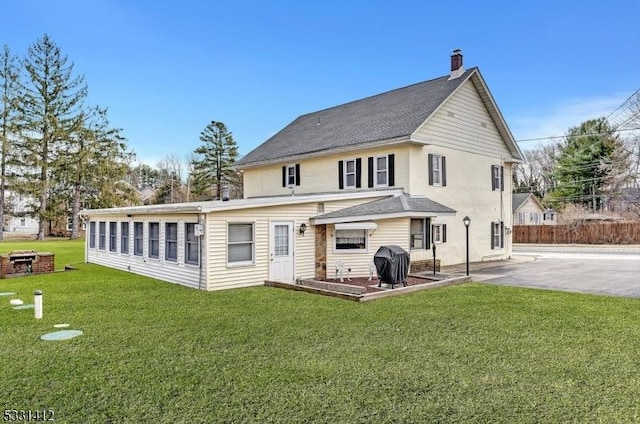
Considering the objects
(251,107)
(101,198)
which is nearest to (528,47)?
(251,107)

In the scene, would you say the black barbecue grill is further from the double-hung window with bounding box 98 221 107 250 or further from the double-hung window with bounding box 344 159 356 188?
the double-hung window with bounding box 98 221 107 250

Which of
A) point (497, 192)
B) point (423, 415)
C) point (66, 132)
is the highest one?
point (66, 132)

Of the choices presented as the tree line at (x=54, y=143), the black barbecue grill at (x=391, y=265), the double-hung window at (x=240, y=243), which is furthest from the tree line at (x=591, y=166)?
the tree line at (x=54, y=143)

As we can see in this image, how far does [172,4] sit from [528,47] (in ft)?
61.8

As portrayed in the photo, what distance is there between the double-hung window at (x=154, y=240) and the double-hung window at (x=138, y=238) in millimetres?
689

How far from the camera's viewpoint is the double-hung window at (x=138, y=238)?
47.2 feet

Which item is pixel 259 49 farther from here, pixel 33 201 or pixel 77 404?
pixel 33 201

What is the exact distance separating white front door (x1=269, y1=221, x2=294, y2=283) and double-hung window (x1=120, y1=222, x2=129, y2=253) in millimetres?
6547

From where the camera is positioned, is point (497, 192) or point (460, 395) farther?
point (497, 192)

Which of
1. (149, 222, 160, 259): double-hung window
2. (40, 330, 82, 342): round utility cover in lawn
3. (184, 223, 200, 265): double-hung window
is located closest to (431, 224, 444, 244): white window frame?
(184, 223, 200, 265): double-hung window

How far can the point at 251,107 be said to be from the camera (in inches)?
1401

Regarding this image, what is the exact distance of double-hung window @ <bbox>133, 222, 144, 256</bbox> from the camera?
47.2ft

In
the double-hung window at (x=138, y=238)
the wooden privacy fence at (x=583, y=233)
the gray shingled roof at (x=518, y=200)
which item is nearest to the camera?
the double-hung window at (x=138, y=238)

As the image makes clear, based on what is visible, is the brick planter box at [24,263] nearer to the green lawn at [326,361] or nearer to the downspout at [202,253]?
the green lawn at [326,361]
